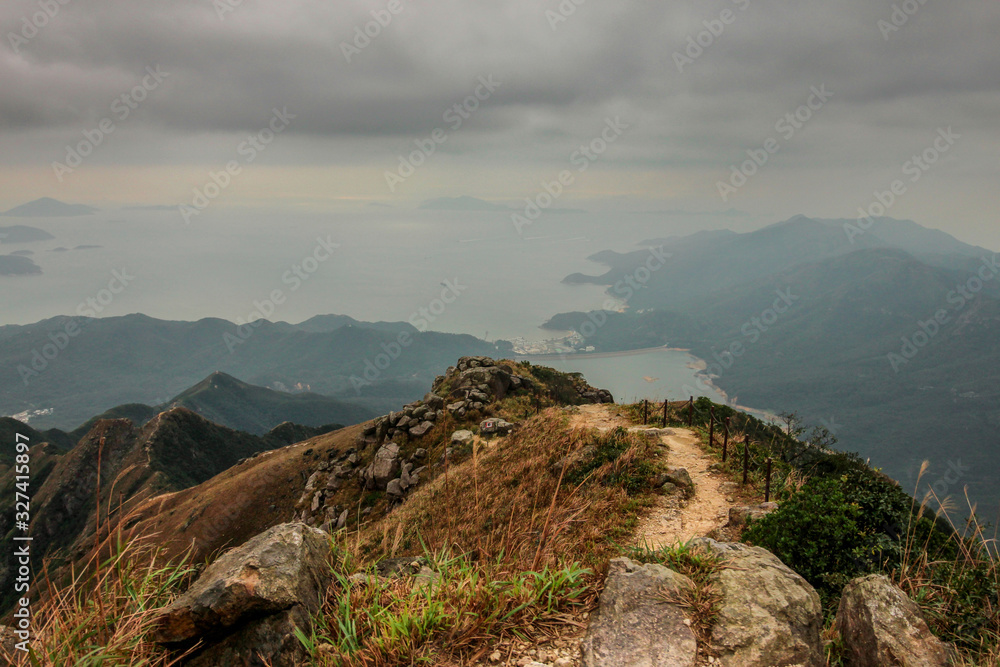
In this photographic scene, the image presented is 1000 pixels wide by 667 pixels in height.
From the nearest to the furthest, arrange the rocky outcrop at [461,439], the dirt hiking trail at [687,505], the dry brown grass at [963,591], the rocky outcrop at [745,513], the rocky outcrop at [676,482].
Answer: the dry brown grass at [963,591] < the rocky outcrop at [745,513] < the dirt hiking trail at [687,505] < the rocky outcrop at [676,482] < the rocky outcrop at [461,439]

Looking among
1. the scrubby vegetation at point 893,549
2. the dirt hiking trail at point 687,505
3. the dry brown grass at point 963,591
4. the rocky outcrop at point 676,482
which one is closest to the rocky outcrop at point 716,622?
the scrubby vegetation at point 893,549

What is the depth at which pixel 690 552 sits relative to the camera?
479 centimetres

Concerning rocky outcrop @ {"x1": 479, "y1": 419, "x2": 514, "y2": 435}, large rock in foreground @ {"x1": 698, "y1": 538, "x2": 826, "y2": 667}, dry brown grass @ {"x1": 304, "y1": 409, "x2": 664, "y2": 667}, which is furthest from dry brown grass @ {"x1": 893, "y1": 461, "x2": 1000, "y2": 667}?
rocky outcrop @ {"x1": 479, "y1": 419, "x2": 514, "y2": 435}

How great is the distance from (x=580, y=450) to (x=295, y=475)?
32928mm

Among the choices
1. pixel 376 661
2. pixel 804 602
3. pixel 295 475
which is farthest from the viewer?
pixel 295 475

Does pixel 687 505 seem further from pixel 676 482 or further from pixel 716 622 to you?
pixel 716 622

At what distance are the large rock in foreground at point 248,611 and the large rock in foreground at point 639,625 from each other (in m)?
2.40

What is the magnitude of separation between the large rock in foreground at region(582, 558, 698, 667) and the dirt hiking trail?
3254 millimetres

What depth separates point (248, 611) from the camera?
3840mm

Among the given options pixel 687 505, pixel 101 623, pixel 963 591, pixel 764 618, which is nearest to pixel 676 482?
pixel 687 505

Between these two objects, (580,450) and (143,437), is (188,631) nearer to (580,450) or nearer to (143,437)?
(580,450)

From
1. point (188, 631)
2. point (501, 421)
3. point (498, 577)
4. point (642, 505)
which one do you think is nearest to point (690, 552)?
point (498, 577)

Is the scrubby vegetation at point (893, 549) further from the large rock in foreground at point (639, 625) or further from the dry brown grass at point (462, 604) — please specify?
the dry brown grass at point (462, 604)

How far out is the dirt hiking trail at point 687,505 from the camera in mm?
9703
